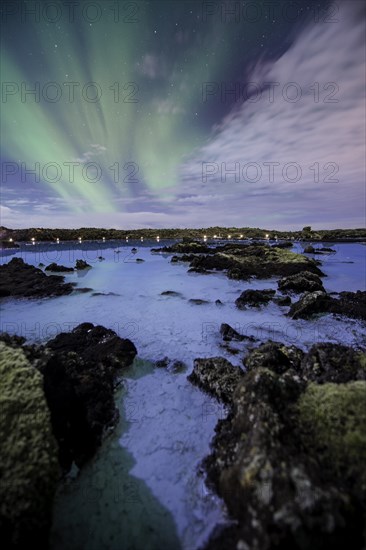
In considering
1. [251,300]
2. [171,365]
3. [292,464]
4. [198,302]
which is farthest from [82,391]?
[251,300]

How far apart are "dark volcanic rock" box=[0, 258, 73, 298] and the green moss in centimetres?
1644

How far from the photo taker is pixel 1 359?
15.0 feet

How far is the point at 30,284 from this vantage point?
18.7 m

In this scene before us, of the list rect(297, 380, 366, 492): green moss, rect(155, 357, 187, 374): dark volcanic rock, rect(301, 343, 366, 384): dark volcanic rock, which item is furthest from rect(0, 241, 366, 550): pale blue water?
rect(301, 343, 366, 384): dark volcanic rock

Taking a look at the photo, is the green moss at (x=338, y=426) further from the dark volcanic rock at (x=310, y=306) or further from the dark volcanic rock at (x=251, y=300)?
the dark volcanic rock at (x=251, y=300)

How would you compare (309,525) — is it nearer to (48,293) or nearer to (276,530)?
(276,530)

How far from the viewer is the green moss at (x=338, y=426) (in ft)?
10.8

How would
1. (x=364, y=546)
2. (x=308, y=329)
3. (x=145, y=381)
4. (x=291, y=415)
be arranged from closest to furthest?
(x=364, y=546), (x=291, y=415), (x=145, y=381), (x=308, y=329)

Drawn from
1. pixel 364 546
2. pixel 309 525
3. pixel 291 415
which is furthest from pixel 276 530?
pixel 291 415

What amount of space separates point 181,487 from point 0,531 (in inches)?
96.2

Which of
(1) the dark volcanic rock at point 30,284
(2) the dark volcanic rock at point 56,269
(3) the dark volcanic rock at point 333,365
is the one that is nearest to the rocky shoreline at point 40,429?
(3) the dark volcanic rock at point 333,365

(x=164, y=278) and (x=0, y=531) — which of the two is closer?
(x=0, y=531)

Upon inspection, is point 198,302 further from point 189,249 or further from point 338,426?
point 189,249

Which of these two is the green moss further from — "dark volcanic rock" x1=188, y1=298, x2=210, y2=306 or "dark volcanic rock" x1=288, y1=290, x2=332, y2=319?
"dark volcanic rock" x1=188, y1=298, x2=210, y2=306
